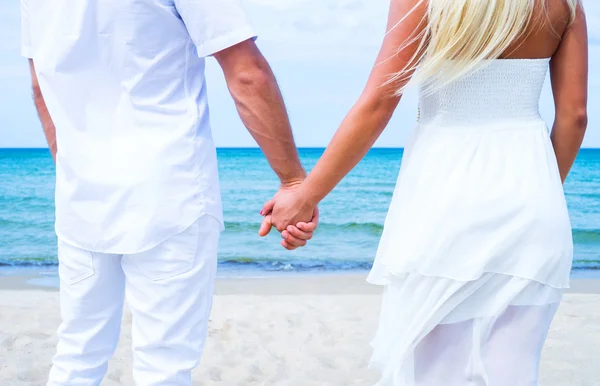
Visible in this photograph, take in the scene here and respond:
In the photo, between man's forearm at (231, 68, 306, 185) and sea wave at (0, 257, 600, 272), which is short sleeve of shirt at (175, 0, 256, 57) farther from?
sea wave at (0, 257, 600, 272)

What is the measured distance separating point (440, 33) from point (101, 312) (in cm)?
117

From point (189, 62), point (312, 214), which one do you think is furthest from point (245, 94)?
point (312, 214)

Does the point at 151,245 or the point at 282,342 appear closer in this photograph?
the point at 151,245

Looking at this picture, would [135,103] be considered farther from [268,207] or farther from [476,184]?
[476,184]

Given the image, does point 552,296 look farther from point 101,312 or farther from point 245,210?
point 245,210

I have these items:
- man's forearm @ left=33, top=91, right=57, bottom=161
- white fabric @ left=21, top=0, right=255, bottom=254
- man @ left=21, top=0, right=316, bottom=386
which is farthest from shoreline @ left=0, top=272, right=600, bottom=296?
white fabric @ left=21, top=0, right=255, bottom=254

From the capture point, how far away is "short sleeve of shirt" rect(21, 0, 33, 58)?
2.00m

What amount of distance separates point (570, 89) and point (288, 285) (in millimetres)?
5869

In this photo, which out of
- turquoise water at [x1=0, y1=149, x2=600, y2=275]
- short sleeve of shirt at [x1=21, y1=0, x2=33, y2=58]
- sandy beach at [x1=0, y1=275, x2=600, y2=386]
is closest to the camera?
short sleeve of shirt at [x1=21, y1=0, x2=33, y2=58]

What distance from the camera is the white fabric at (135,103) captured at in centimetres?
179

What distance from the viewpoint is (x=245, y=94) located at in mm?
1904

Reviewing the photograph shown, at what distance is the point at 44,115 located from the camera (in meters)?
2.30

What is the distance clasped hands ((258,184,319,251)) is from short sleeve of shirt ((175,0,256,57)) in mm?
498

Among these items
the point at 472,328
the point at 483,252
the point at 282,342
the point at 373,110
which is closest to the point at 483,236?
the point at 483,252
